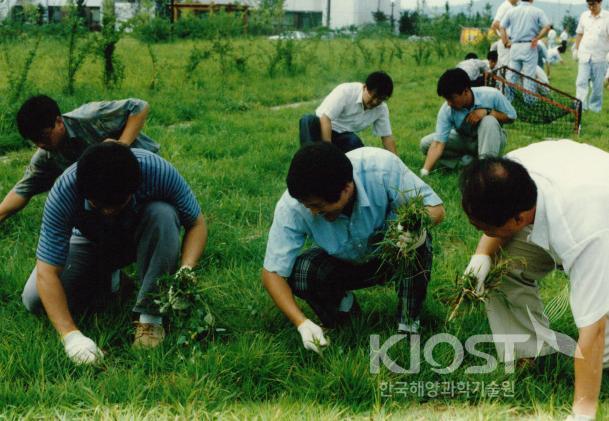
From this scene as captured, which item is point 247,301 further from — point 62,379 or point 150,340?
point 62,379

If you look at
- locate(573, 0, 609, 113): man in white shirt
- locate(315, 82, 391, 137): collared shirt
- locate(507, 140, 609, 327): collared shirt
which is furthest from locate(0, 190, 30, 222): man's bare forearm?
locate(573, 0, 609, 113): man in white shirt

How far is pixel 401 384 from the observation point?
2.65 m

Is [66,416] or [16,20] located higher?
[16,20]

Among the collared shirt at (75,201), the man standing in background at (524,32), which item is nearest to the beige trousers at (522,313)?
the collared shirt at (75,201)

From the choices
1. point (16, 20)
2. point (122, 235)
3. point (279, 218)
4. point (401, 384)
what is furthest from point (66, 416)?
point (16, 20)

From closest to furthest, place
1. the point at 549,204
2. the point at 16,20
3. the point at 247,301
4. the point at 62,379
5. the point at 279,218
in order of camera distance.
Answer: the point at 549,204 → the point at 62,379 → the point at 279,218 → the point at 247,301 → the point at 16,20

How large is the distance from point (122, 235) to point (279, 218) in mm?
820

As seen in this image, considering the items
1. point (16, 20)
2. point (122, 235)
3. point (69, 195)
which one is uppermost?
point (16, 20)

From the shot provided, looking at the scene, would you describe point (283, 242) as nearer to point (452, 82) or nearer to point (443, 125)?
point (452, 82)

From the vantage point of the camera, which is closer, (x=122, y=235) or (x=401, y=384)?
(x=401, y=384)

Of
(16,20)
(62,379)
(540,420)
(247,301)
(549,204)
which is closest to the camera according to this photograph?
(549,204)

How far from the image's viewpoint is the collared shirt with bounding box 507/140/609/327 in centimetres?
207

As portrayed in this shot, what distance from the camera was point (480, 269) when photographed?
2.69 m

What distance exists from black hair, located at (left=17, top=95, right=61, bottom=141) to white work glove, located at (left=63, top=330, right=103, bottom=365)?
1.29m
